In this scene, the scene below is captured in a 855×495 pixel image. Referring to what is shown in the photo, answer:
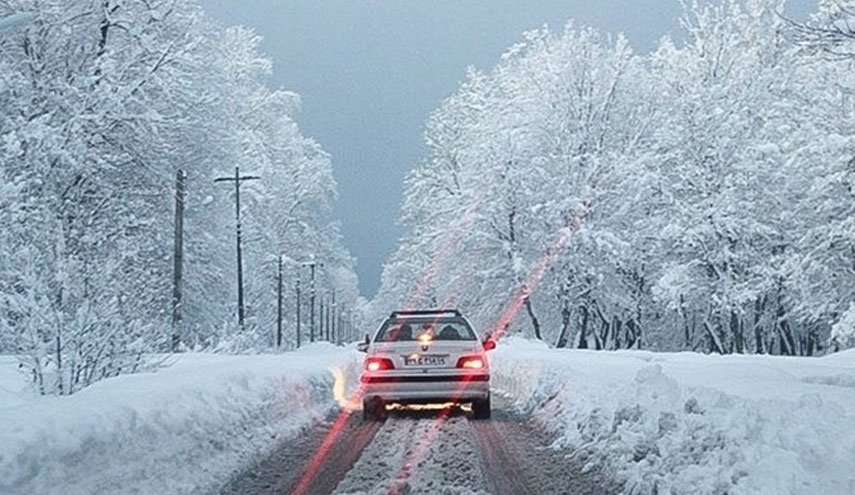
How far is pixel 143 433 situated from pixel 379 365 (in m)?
7.11

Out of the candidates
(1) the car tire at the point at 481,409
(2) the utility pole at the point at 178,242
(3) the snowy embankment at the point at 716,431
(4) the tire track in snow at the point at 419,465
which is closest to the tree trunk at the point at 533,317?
(2) the utility pole at the point at 178,242

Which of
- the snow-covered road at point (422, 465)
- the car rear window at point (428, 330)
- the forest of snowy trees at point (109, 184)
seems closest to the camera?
the snow-covered road at point (422, 465)

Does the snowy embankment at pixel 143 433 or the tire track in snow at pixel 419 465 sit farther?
the tire track in snow at pixel 419 465

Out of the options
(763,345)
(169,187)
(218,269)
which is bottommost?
(763,345)

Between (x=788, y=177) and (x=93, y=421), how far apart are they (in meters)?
33.4

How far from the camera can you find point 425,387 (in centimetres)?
1455

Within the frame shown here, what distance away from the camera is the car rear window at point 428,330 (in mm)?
15352

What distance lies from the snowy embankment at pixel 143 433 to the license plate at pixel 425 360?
6.60 feet

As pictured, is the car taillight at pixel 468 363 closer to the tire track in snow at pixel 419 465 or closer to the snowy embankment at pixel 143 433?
the tire track in snow at pixel 419 465

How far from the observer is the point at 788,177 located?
35812mm

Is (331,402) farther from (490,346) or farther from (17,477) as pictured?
(17,477)

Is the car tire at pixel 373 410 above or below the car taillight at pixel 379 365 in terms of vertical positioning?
below

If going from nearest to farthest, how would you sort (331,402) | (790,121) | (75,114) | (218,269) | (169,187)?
(331,402), (75,114), (169,187), (218,269), (790,121)

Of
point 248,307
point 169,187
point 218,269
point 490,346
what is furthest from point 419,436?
point 248,307
